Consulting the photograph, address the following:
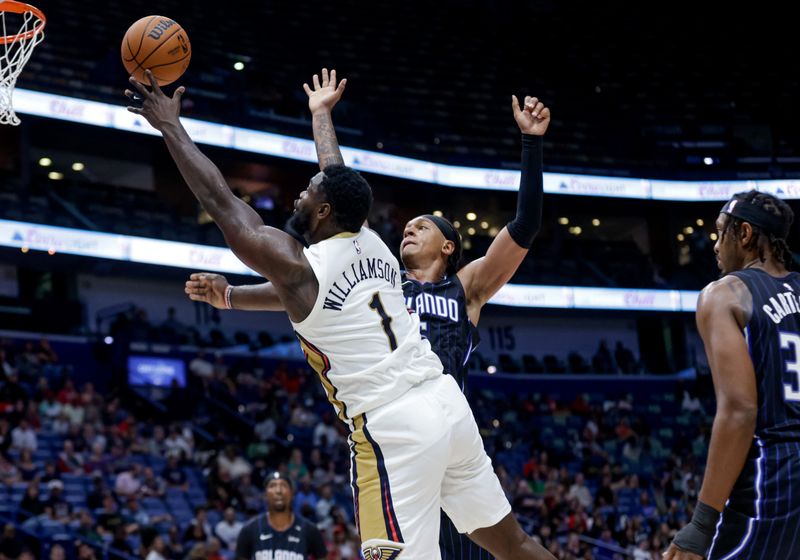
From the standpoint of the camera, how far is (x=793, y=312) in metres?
3.71

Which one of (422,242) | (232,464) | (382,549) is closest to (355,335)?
(382,549)

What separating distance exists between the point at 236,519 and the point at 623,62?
77.8 feet

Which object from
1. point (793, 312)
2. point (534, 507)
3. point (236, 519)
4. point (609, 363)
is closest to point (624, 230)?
point (609, 363)

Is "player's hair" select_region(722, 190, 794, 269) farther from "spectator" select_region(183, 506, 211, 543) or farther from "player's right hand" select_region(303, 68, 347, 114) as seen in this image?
"spectator" select_region(183, 506, 211, 543)

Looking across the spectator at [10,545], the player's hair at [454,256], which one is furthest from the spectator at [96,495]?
the player's hair at [454,256]

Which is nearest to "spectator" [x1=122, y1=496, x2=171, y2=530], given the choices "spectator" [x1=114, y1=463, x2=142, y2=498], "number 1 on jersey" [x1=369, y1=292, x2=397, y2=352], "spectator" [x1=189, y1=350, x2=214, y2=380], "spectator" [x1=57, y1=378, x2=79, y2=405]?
"spectator" [x1=114, y1=463, x2=142, y2=498]

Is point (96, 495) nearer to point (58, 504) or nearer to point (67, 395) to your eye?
point (58, 504)

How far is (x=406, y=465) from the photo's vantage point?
12.8 ft

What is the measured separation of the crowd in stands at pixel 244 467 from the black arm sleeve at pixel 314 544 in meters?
4.08

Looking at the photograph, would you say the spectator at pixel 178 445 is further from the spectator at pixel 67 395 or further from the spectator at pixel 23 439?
the spectator at pixel 23 439

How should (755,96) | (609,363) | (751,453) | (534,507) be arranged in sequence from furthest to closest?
(755,96) < (609,363) < (534,507) < (751,453)

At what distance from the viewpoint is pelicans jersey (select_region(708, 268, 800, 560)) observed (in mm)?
3523

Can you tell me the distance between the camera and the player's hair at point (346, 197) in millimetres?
4184

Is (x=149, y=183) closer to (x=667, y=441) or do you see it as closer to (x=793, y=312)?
(x=667, y=441)
